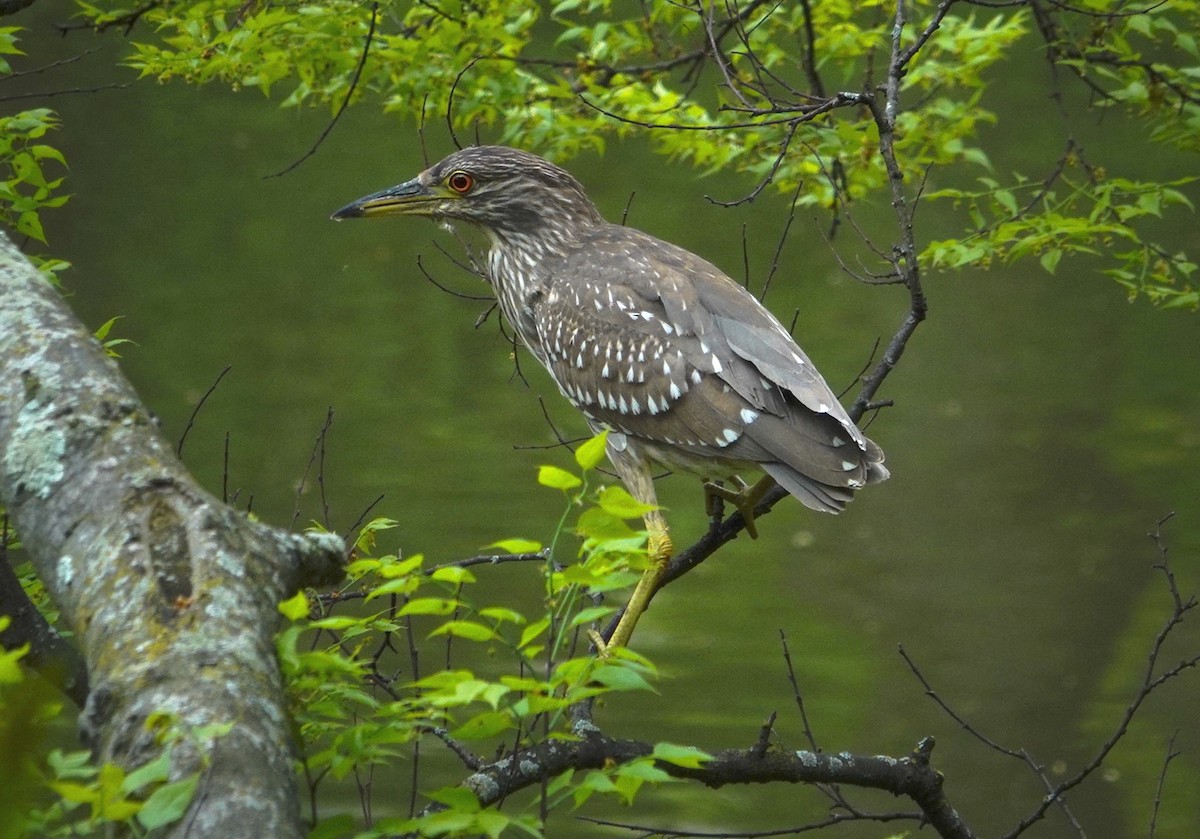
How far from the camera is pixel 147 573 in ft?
5.36

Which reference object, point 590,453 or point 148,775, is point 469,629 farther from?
point 148,775

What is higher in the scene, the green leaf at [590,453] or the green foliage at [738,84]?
the green leaf at [590,453]

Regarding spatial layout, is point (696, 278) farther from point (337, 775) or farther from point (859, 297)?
point (859, 297)

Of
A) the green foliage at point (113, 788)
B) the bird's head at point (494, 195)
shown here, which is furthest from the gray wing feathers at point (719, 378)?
the green foliage at point (113, 788)

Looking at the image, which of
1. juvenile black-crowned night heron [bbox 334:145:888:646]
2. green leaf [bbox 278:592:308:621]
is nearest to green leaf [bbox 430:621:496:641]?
green leaf [bbox 278:592:308:621]

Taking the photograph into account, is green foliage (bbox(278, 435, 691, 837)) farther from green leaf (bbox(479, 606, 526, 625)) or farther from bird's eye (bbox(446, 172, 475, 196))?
bird's eye (bbox(446, 172, 475, 196))

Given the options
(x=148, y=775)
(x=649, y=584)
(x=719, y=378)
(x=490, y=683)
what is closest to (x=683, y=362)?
(x=719, y=378)

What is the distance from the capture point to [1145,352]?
42.7ft

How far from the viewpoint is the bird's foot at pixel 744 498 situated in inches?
151

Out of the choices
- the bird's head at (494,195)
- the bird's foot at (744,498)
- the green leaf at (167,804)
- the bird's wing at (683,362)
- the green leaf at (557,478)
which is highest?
the green leaf at (167,804)

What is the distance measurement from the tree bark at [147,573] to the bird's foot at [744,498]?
202 cm

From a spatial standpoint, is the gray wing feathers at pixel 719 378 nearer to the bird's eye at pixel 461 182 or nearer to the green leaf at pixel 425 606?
the bird's eye at pixel 461 182

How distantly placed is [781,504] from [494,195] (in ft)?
23.0

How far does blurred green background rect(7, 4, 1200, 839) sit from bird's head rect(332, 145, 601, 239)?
1089 millimetres
